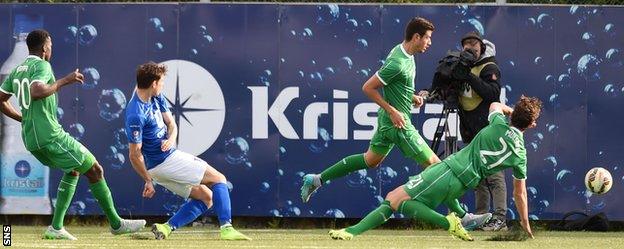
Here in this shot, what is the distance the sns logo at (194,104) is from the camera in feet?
48.4

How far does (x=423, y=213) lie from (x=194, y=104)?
4.45 metres

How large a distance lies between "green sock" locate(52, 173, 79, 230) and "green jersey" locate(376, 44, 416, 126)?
2.63 metres

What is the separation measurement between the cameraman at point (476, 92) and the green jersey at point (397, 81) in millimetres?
901

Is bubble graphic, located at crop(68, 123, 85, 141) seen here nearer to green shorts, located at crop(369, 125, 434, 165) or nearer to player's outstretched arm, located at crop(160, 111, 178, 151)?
player's outstretched arm, located at crop(160, 111, 178, 151)

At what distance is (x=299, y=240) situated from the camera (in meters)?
12.2

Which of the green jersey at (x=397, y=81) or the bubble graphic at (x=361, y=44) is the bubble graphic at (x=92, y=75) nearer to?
the bubble graphic at (x=361, y=44)

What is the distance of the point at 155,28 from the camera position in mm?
14812

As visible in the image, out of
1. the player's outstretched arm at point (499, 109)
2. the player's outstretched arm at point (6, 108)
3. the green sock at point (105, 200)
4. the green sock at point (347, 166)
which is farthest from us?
the green sock at point (347, 166)

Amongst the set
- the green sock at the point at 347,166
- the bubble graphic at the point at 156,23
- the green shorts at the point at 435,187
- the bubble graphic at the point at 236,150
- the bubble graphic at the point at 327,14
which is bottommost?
the bubble graphic at the point at 236,150

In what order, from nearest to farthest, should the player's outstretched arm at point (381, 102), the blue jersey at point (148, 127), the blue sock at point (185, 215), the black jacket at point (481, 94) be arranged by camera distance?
the blue jersey at point (148, 127)
the blue sock at point (185, 215)
the player's outstretched arm at point (381, 102)
the black jacket at point (481, 94)

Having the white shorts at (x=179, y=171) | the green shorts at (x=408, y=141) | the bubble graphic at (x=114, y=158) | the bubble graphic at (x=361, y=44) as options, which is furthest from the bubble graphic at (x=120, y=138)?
the green shorts at (x=408, y=141)

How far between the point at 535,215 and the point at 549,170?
472 mm

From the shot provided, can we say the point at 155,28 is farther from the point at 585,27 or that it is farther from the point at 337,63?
the point at 585,27

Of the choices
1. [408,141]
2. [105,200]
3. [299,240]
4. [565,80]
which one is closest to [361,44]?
[565,80]
